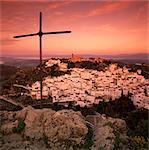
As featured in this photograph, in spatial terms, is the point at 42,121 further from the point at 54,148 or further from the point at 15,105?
the point at 15,105

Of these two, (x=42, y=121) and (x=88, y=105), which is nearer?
Answer: (x=42, y=121)

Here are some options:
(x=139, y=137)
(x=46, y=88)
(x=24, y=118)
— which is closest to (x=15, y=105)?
(x=46, y=88)

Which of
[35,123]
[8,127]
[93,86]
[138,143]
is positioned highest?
[93,86]

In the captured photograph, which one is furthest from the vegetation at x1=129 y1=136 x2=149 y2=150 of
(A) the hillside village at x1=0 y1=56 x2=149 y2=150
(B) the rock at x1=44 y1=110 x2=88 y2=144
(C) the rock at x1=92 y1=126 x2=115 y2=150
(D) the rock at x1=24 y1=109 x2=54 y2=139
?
(D) the rock at x1=24 y1=109 x2=54 y2=139

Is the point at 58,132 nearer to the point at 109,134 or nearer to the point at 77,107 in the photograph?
the point at 109,134

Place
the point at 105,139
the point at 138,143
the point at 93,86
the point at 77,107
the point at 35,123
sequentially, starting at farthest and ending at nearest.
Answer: the point at 93,86 → the point at 77,107 → the point at 35,123 → the point at 138,143 → the point at 105,139

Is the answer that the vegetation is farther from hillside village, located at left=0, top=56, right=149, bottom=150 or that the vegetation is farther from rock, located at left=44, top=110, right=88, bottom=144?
rock, located at left=44, top=110, right=88, bottom=144

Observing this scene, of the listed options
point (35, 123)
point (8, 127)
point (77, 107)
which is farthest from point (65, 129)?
point (77, 107)
